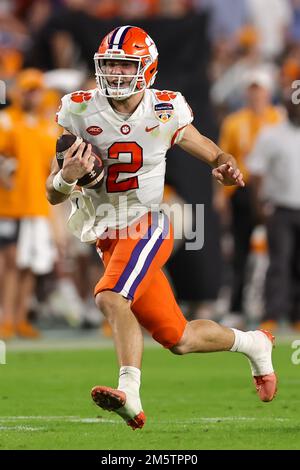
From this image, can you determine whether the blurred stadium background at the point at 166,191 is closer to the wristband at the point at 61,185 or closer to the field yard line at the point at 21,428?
the field yard line at the point at 21,428

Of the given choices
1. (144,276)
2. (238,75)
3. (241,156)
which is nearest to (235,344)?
(144,276)

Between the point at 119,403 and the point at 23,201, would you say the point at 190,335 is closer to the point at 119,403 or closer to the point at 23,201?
the point at 119,403

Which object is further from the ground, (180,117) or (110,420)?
(180,117)

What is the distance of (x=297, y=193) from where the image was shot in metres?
11.2

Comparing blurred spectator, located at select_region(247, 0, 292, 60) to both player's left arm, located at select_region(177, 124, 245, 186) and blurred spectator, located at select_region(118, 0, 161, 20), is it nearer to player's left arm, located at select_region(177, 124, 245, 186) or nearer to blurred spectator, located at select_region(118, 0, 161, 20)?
blurred spectator, located at select_region(118, 0, 161, 20)

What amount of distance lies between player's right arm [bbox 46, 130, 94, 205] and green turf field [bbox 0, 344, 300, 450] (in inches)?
43.6

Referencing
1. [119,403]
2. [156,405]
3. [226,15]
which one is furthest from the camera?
[226,15]

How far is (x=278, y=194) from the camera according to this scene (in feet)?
36.6

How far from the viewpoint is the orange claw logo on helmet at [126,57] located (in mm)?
6219

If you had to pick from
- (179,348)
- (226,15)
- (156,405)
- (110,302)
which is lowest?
(156,405)

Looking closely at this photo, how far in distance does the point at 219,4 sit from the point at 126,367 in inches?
405

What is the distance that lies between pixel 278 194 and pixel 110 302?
540 centimetres

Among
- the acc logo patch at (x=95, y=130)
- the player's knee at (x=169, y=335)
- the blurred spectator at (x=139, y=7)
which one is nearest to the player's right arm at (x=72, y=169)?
the acc logo patch at (x=95, y=130)
